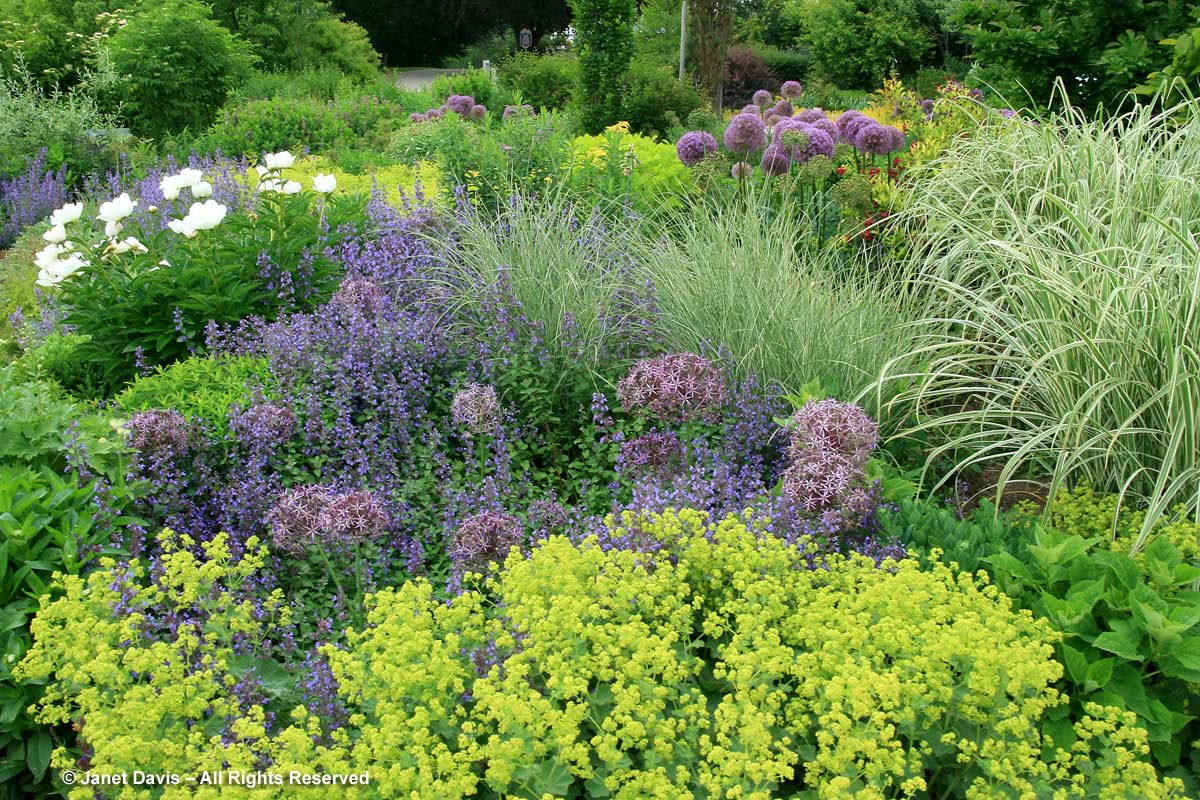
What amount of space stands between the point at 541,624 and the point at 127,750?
0.87m

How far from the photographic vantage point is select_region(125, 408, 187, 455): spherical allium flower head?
3.02 metres

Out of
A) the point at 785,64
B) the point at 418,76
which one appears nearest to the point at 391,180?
the point at 785,64

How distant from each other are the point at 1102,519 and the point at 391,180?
5212mm

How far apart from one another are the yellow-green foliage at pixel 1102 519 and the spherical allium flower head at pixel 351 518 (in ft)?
6.75

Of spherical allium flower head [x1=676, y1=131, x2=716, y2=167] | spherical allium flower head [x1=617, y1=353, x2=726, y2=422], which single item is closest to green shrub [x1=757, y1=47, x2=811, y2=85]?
spherical allium flower head [x1=676, y1=131, x2=716, y2=167]

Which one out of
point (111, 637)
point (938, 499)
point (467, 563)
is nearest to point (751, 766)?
point (467, 563)

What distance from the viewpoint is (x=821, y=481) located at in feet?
9.13

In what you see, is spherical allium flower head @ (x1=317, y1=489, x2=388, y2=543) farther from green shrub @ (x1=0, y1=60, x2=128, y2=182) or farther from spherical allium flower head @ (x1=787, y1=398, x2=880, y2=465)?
green shrub @ (x1=0, y1=60, x2=128, y2=182)

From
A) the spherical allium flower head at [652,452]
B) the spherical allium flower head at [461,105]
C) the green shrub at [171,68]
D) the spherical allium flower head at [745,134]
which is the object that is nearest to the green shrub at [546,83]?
the spherical allium flower head at [461,105]

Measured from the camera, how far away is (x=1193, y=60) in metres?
4.41

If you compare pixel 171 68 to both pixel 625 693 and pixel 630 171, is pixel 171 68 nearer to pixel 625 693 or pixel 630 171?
pixel 630 171

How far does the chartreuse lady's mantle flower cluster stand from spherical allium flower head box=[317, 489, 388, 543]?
289 millimetres

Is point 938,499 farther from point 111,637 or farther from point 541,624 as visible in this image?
point 111,637

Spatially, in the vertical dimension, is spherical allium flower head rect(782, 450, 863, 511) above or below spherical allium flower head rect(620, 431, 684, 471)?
above
